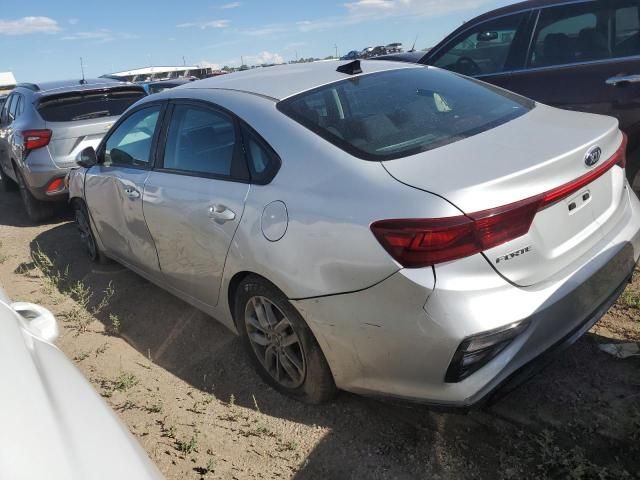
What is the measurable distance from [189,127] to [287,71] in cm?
68

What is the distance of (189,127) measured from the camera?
3193 mm

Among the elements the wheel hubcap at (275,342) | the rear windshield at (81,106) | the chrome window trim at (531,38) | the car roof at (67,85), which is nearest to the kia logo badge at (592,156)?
the wheel hubcap at (275,342)

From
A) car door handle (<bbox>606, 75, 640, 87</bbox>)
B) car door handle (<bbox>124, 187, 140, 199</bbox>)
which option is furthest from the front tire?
car door handle (<bbox>606, 75, 640, 87</bbox>)

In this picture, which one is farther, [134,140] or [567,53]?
[567,53]

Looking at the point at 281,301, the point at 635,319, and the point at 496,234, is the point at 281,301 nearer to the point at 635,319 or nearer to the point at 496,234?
the point at 496,234

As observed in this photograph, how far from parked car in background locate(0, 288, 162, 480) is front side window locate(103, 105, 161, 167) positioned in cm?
210

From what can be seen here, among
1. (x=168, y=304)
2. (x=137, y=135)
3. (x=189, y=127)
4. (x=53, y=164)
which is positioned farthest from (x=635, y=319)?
(x=53, y=164)

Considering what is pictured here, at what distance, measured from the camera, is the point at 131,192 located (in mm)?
3588

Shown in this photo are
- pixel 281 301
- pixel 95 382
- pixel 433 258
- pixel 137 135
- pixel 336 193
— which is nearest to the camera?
pixel 433 258

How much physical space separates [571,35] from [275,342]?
344 centimetres

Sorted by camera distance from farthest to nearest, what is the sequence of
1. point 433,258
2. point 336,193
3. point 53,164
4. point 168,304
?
point 53,164, point 168,304, point 336,193, point 433,258

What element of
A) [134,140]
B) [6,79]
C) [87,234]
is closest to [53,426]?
[134,140]

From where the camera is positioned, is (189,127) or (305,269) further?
(189,127)

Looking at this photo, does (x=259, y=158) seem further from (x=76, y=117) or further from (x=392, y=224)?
(x=76, y=117)
